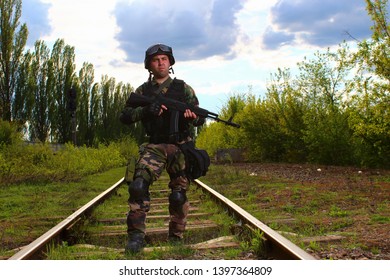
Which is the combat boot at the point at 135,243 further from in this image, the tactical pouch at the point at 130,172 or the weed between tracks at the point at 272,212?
the tactical pouch at the point at 130,172

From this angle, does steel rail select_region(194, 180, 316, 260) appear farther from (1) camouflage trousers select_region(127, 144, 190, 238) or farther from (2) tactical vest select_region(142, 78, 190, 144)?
(2) tactical vest select_region(142, 78, 190, 144)

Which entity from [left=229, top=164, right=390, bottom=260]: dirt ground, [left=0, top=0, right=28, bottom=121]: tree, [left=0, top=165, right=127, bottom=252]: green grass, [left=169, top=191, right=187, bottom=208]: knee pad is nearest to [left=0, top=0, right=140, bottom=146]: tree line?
[left=0, top=0, right=28, bottom=121]: tree

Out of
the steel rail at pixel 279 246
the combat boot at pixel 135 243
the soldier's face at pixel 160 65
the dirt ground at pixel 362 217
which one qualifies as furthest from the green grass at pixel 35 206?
the dirt ground at pixel 362 217

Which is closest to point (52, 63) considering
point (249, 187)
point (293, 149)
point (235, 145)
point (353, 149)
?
point (235, 145)

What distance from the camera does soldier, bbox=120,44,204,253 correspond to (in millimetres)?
3551

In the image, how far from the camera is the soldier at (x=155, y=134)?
140 inches

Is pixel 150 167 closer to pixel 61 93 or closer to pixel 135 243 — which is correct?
pixel 135 243

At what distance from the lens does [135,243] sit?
3570 mm

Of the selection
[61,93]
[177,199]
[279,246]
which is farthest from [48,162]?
[279,246]

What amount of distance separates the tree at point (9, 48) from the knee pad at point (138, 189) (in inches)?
491

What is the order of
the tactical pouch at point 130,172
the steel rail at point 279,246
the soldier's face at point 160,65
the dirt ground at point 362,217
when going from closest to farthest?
the steel rail at point 279,246
the soldier's face at point 160,65
the dirt ground at point 362,217
the tactical pouch at point 130,172

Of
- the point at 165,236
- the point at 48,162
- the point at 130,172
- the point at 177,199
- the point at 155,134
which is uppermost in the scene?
the point at 155,134

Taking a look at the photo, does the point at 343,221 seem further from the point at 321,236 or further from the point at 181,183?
the point at 181,183

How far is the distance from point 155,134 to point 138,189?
435 mm
